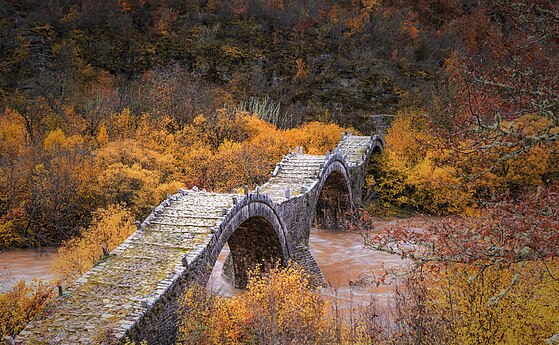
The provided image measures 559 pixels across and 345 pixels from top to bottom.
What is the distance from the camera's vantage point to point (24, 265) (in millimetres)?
27078

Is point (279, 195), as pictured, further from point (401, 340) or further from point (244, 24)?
point (244, 24)

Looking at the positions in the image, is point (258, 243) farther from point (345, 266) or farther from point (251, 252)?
point (345, 266)

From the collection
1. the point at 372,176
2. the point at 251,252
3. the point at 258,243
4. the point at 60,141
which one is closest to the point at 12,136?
the point at 60,141

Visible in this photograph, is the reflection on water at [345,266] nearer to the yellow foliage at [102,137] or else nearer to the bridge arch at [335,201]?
the bridge arch at [335,201]

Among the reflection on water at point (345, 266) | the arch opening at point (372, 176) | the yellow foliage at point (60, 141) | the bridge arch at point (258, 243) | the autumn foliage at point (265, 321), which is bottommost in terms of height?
the reflection on water at point (345, 266)

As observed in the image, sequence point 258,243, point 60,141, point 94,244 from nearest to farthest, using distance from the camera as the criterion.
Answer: point 94,244 → point 258,243 → point 60,141

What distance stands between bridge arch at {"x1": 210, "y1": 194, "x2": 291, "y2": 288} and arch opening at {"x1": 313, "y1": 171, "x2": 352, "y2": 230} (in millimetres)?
14215

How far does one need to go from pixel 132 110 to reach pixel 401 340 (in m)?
35.6

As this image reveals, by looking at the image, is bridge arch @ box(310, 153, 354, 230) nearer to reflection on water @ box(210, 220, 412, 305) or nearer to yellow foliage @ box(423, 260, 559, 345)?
reflection on water @ box(210, 220, 412, 305)

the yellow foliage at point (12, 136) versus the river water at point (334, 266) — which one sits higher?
the yellow foliage at point (12, 136)

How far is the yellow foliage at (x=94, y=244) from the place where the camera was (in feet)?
68.3

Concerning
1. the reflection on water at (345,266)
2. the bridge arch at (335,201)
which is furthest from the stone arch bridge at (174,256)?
the bridge arch at (335,201)

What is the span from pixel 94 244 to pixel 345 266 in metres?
15.0

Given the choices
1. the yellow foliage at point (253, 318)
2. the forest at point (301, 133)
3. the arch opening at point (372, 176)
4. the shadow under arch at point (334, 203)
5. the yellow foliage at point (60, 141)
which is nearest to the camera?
the forest at point (301, 133)
